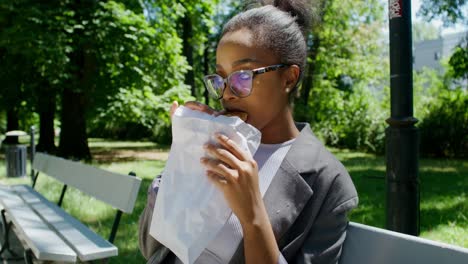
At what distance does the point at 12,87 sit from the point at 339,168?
48.4 ft

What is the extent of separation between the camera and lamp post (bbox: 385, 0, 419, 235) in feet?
8.46

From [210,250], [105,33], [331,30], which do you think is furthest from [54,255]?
[331,30]

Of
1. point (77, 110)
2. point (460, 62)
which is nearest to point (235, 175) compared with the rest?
point (460, 62)

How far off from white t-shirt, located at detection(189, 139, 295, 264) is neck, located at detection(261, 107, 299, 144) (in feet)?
0.07

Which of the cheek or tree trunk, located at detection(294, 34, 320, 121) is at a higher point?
tree trunk, located at detection(294, 34, 320, 121)

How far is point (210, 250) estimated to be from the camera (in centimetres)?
151

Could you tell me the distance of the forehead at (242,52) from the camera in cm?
147

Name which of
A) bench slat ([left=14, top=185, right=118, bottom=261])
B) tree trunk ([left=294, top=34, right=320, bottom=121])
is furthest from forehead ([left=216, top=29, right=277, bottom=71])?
tree trunk ([left=294, top=34, right=320, bottom=121])

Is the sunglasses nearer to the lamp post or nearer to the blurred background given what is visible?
the lamp post

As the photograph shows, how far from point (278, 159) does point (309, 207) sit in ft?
0.57

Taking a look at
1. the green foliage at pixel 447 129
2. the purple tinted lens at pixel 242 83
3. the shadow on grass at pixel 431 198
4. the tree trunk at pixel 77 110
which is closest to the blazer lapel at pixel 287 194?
the purple tinted lens at pixel 242 83

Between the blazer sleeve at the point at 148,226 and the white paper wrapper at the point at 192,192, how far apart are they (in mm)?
201

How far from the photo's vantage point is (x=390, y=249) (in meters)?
1.65

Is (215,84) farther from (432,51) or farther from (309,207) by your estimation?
(432,51)
